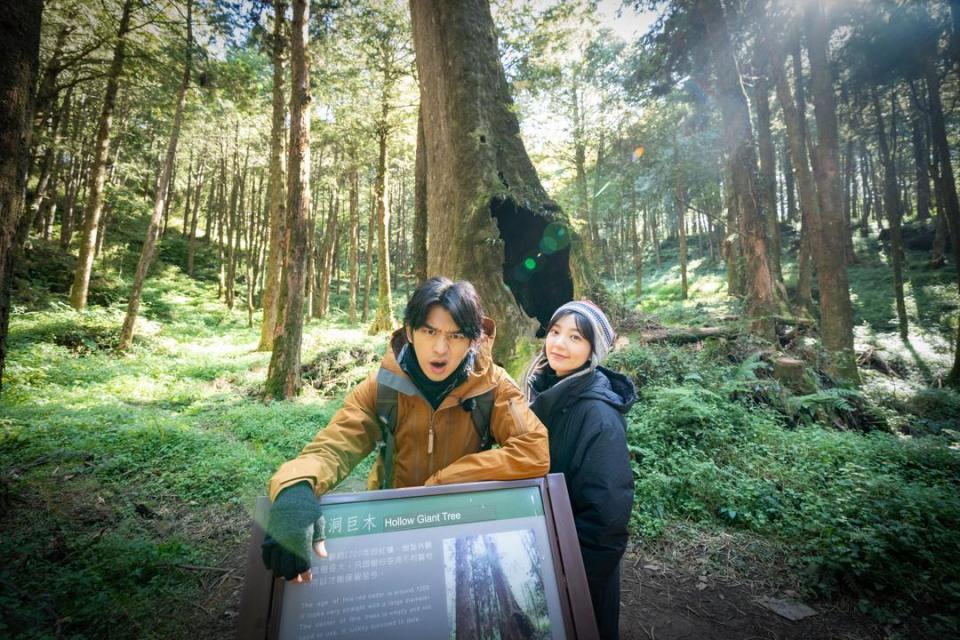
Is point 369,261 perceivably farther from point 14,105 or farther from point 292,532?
point 292,532

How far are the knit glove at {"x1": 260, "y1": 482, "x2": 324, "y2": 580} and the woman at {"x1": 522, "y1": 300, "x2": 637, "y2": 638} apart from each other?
1.22m

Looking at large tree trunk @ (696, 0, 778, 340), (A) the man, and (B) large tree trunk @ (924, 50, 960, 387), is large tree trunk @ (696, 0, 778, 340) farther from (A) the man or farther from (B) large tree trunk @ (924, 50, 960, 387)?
(A) the man

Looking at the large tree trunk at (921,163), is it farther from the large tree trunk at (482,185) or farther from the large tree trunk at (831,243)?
the large tree trunk at (482,185)

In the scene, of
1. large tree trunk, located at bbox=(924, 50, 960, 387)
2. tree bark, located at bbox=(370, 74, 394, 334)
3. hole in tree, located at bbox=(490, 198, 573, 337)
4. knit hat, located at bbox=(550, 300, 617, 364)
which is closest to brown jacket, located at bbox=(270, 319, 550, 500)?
knit hat, located at bbox=(550, 300, 617, 364)

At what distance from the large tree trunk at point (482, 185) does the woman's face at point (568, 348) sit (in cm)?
245

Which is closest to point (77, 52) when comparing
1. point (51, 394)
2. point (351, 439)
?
point (51, 394)

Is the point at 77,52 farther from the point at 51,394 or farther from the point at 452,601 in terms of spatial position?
the point at 452,601

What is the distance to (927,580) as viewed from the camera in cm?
285

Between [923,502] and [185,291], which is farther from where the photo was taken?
[185,291]

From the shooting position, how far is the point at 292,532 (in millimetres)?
1352

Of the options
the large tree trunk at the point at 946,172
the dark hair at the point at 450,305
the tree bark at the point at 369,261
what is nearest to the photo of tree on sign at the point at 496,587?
the dark hair at the point at 450,305

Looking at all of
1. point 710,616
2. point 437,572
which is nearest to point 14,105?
point 437,572

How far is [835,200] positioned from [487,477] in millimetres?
10390

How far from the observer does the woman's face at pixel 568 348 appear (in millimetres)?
2375
